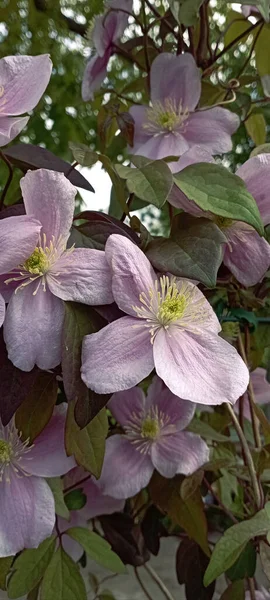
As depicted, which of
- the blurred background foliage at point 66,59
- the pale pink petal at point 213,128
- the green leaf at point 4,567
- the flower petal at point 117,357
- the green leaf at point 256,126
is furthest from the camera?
the blurred background foliage at point 66,59

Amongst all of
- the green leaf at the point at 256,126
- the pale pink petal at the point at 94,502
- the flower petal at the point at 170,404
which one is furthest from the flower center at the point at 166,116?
the pale pink petal at the point at 94,502

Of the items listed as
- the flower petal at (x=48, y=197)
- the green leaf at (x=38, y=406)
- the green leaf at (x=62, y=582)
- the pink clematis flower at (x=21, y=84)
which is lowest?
the green leaf at (x=62, y=582)

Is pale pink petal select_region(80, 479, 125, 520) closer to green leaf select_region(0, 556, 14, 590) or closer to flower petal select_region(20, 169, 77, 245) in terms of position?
green leaf select_region(0, 556, 14, 590)

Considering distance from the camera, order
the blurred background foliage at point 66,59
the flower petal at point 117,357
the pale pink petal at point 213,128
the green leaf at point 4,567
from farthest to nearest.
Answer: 1. the blurred background foliage at point 66,59
2. the pale pink petal at point 213,128
3. the green leaf at point 4,567
4. the flower petal at point 117,357

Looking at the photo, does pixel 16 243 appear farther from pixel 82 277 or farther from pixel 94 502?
pixel 94 502

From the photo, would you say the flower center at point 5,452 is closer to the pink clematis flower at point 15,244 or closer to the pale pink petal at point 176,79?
the pink clematis flower at point 15,244

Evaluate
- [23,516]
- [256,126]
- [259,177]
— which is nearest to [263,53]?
[256,126]

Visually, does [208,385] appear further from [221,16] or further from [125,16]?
[221,16]
